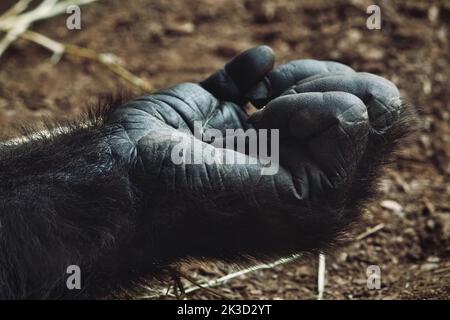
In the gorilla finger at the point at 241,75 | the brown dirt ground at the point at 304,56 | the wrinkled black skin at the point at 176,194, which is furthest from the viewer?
the brown dirt ground at the point at 304,56

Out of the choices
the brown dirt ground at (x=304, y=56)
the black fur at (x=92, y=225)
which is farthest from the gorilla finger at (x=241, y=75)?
the brown dirt ground at (x=304, y=56)

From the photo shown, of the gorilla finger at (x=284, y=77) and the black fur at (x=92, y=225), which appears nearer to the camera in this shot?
the black fur at (x=92, y=225)

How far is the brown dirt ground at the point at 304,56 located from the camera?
7.54ft

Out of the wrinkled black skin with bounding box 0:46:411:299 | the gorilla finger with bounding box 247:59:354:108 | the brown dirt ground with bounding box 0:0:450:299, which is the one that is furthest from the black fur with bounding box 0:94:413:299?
the brown dirt ground with bounding box 0:0:450:299

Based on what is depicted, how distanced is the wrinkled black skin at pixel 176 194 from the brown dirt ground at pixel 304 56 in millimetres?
655

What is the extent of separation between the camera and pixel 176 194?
149 cm

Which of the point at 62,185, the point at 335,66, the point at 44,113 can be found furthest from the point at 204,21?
the point at 62,185

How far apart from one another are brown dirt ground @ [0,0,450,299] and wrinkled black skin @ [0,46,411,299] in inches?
25.8

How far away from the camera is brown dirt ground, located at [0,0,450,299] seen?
2.30m

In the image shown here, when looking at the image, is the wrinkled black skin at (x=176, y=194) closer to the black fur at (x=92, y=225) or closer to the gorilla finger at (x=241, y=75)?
the black fur at (x=92, y=225)

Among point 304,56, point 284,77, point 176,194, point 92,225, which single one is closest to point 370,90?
point 284,77

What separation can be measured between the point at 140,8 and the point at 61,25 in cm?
36

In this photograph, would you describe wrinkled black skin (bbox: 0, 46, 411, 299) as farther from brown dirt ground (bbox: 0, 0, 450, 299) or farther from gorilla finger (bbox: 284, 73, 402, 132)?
brown dirt ground (bbox: 0, 0, 450, 299)

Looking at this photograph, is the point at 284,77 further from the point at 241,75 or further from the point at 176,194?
the point at 176,194
